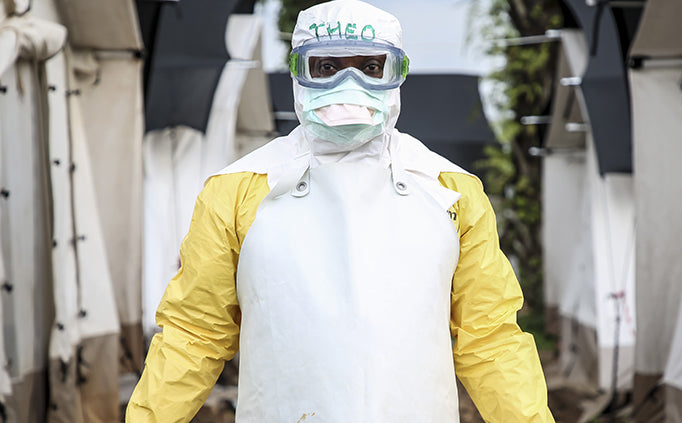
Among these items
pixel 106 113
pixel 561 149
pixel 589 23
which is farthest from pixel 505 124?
pixel 106 113

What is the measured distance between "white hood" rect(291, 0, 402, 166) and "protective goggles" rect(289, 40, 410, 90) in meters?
0.02

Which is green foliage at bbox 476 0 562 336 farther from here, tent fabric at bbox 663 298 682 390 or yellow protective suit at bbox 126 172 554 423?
yellow protective suit at bbox 126 172 554 423

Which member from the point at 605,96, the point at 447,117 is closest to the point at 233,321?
the point at 605,96

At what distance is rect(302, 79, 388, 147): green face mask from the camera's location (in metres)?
1.91

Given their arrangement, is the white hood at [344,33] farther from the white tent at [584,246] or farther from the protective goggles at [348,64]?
the white tent at [584,246]

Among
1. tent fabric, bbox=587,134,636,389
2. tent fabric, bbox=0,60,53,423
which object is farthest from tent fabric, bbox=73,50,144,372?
tent fabric, bbox=587,134,636,389

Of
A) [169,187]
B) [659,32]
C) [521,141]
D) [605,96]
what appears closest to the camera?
[659,32]

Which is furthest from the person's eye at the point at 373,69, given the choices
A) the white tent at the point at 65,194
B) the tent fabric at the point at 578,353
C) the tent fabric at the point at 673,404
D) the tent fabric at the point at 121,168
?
the tent fabric at the point at 578,353

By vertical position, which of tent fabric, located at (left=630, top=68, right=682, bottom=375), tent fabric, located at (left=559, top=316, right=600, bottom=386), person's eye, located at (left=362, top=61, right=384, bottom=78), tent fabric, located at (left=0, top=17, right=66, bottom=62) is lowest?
tent fabric, located at (left=559, top=316, right=600, bottom=386)

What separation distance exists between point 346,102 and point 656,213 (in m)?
3.58

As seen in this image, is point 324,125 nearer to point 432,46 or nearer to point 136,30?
point 136,30

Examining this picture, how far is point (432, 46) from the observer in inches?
444

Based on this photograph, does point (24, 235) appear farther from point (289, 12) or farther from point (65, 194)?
point (289, 12)

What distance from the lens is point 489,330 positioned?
194 centimetres
